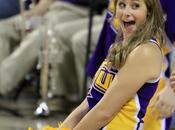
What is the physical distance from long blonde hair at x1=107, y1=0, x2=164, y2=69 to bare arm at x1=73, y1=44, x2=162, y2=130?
0.09ft

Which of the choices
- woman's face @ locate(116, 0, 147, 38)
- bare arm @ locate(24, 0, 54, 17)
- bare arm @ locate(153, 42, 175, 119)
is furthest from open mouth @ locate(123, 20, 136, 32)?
bare arm @ locate(24, 0, 54, 17)

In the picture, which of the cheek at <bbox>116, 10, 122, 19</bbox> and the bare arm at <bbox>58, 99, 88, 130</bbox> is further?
the bare arm at <bbox>58, 99, 88, 130</bbox>

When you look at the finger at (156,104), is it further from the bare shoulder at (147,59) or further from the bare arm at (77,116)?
the bare arm at (77,116)

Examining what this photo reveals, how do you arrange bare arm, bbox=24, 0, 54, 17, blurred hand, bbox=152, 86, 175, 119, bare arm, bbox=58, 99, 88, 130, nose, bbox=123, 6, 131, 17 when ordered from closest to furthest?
1. blurred hand, bbox=152, 86, 175, 119
2. nose, bbox=123, 6, 131, 17
3. bare arm, bbox=58, 99, 88, 130
4. bare arm, bbox=24, 0, 54, 17

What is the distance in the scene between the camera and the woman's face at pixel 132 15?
69.1 inches

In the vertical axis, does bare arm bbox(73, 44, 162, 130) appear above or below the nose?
below

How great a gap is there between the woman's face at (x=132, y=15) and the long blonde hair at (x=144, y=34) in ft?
0.06

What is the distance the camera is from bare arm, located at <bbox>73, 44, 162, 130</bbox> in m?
1.67

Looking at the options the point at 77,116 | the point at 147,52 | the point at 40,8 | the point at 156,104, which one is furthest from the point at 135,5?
the point at 40,8

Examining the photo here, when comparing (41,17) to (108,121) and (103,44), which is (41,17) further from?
(108,121)

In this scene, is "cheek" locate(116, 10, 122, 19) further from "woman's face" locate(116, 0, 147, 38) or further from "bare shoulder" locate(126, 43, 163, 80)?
"bare shoulder" locate(126, 43, 163, 80)

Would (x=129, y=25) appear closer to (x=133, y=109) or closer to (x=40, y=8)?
(x=133, y=109)

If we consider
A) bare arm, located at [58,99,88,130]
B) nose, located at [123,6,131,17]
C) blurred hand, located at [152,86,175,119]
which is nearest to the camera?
blurred hand, located at [152,86,175,119]

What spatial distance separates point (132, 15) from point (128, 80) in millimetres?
230
